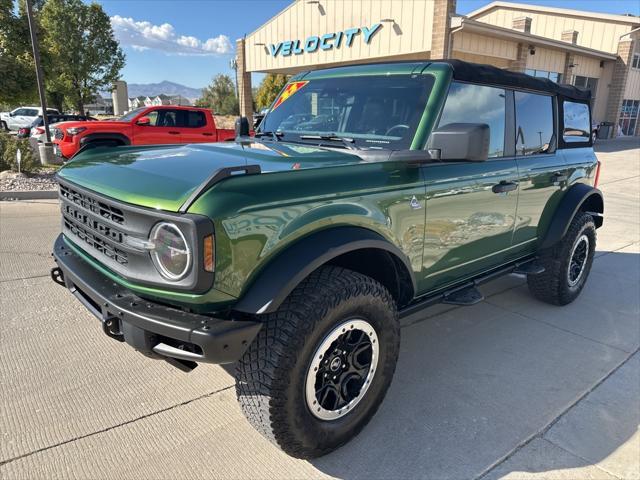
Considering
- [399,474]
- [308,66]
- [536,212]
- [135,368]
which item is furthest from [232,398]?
[308,66]

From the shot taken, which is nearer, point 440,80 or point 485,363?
point 440,80

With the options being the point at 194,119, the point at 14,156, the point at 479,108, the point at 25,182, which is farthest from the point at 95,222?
the point at 194,119

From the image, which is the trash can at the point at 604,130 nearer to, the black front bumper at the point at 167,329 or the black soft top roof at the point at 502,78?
the black soft top roof at the point at 502,78

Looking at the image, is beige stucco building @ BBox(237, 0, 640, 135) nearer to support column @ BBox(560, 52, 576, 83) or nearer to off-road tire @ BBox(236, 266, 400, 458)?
support column @ BBox(560, 52, 576, 83)

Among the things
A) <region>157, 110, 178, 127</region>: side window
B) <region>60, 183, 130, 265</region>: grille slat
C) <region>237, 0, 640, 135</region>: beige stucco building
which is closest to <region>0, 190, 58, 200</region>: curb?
<region>157, 110, 178, 127</region>: side window

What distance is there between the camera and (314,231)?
227cm

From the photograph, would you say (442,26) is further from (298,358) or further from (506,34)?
(298,358)

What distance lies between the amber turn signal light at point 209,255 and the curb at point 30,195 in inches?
315

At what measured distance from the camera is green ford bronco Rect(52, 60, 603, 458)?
2.00 meters

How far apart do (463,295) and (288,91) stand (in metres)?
2.12

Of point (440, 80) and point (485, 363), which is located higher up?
point (440, 80)

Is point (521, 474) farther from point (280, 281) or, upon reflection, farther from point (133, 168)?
point (133, 168)

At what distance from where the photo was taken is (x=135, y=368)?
3139mm

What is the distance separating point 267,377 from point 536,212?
110 inches
